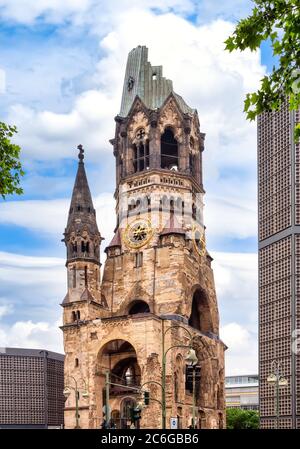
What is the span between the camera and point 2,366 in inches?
5655

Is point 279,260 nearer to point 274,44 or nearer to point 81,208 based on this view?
point 81,208

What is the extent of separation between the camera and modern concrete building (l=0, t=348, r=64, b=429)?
464 feet

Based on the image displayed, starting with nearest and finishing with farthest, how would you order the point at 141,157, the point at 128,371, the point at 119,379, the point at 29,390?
the point at 119,379
the point at 128,371
the point at 141,157
the point at 29,390

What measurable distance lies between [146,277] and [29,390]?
53159 mm

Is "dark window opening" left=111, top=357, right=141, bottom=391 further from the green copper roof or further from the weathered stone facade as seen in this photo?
the green copper roof

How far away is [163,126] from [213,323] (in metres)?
25.0

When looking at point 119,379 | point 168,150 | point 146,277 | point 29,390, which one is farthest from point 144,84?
point 29,390

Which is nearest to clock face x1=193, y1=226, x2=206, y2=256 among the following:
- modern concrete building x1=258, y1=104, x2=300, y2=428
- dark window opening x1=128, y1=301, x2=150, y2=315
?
dark window opening x1=128, y1=301, x2=150, y2=315

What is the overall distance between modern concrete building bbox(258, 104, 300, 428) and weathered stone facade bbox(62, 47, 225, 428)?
6873 mm

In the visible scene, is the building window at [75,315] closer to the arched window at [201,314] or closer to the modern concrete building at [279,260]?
the arched window at [201,314]

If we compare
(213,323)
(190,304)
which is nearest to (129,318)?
(190,304)

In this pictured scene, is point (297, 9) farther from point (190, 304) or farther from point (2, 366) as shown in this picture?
point (2, 366)

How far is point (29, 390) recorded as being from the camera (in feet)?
472
